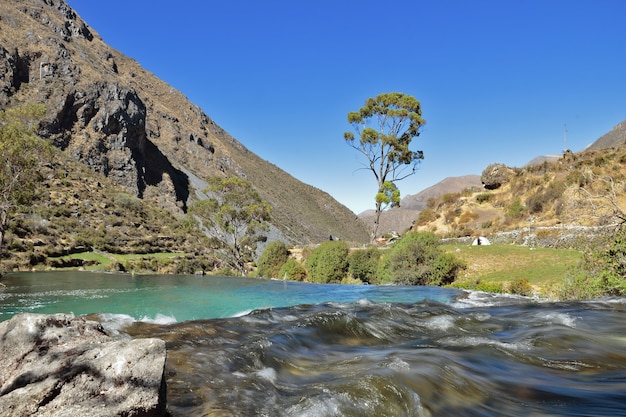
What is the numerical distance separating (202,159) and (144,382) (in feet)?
400

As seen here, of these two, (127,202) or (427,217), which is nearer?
(427,217)

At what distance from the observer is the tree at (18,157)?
24.6 metres

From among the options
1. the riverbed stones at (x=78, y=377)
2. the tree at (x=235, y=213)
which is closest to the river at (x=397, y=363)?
the riverbed stones at (x=78, y=377)

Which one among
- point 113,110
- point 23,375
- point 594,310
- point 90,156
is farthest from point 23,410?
point 113,110

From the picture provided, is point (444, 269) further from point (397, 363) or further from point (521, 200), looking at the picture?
point (521, 200)

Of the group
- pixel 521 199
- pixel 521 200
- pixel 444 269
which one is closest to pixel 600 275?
pixel 444 269

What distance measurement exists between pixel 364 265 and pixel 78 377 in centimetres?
2560

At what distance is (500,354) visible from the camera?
651 centimetres

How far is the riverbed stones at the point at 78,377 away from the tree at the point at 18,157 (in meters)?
26.2

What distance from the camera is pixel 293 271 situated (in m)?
31.9

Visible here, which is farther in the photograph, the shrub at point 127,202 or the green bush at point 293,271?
the shrub at point 127,202

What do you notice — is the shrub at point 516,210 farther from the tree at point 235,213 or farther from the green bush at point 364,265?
the tree at point 235,213

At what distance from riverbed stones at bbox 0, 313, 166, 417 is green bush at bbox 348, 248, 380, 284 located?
971 inches

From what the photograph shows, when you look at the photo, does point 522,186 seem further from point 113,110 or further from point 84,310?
point 113,110
